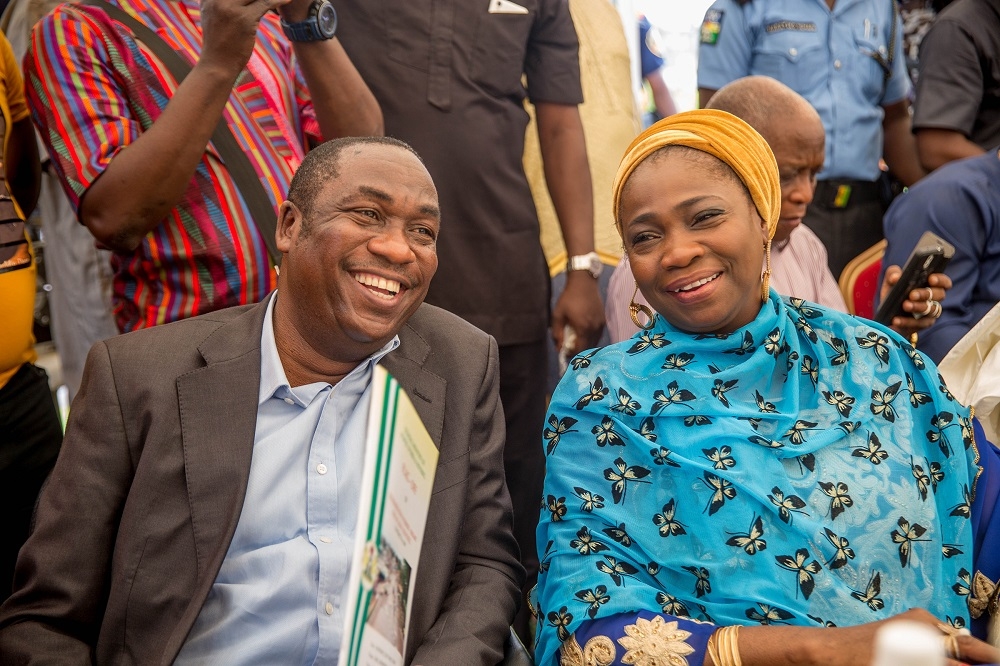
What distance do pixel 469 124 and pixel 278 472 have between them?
1.55 meters

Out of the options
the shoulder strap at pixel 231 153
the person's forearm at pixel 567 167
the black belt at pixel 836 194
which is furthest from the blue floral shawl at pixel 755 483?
the black belt at pixel 836 194

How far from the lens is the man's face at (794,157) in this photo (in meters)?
3.27

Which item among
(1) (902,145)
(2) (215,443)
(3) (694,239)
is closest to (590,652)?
(2) (215,443)

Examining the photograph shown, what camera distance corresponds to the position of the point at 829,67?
4.39 metres

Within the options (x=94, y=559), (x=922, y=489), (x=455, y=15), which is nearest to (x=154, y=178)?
(x=94, y=559)

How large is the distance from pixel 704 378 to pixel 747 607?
20.5 inches

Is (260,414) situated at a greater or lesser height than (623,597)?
greater

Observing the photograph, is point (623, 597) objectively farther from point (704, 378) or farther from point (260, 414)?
point (260, 414)

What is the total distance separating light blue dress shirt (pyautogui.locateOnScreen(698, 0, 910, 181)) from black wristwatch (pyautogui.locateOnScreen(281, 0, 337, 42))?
7.46ft

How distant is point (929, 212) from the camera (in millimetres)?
3541

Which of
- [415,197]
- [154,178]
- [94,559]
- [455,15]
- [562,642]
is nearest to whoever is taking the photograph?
[94,559]

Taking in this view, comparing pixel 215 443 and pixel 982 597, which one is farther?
pixel 982 597

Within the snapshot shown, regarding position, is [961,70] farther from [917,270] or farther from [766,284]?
[766,284]

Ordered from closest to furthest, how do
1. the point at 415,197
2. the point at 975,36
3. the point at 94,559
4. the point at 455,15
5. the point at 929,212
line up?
1. the point at 94,559
2. the point at 415,197
3. the point at 455,15
4. the point at 929,212
5. the point at 975,36
